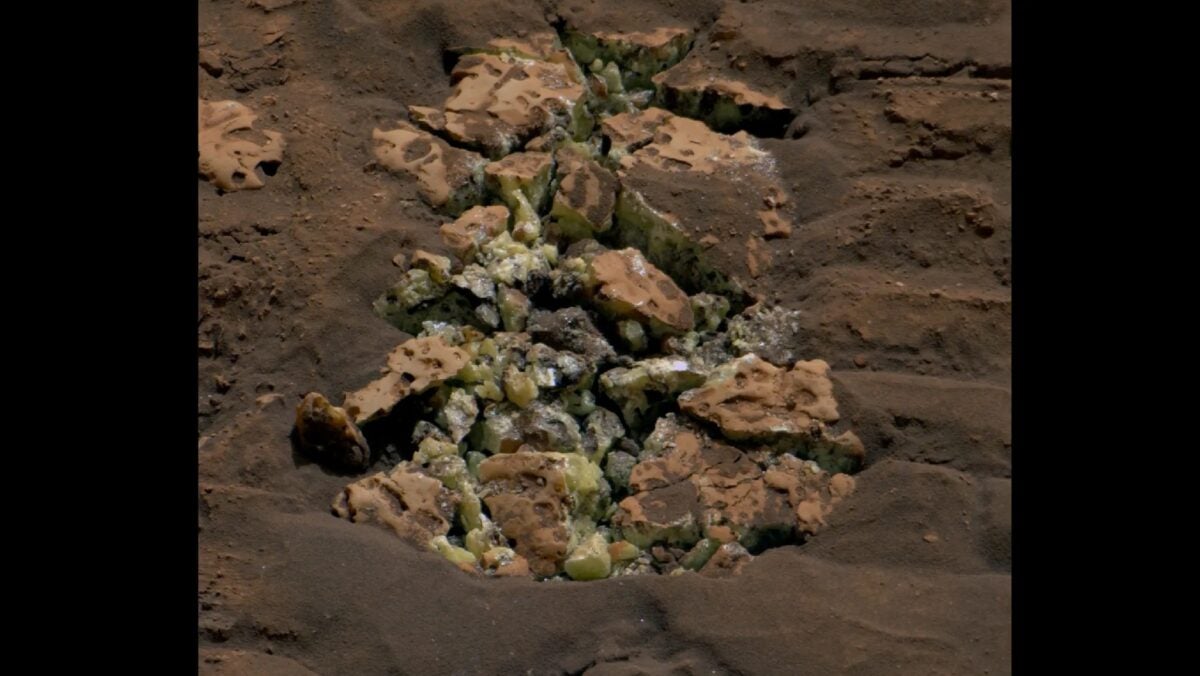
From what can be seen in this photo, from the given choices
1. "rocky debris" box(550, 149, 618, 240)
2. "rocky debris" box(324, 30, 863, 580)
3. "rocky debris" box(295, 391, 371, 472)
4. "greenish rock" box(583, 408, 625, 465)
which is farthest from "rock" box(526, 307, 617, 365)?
"rocky debris" box(295, 391, 371, 472)

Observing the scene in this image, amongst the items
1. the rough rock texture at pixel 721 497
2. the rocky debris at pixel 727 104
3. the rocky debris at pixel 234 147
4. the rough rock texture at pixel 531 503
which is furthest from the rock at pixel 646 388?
the rocky debris at pixel 234 147

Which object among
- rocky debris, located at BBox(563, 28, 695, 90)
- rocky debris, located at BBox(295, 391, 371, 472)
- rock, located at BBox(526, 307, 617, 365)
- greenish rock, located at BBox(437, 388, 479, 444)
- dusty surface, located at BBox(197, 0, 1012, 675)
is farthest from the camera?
rocky debris, located at BBox(563, 28, 695, 90)

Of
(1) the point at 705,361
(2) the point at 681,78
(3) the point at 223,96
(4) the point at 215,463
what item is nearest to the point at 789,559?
(1) the point at 705,361

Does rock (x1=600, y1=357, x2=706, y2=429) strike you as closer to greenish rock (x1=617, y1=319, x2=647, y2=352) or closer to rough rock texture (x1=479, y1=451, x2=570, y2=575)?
greenish rock (x1=617, y1=319, x2=647, y2=352)

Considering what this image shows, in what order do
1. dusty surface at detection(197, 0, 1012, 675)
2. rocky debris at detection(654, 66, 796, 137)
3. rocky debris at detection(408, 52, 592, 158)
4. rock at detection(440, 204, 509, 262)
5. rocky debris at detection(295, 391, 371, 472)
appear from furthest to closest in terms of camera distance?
1. rocky debris at detection(654, 66, 796, 137)
2. rocky debris at detection(408, 52, 592, 158)
3. rock at detection(440, 204, 509, 262)
4. rocky debris at detection(295, 391, 371, 472)
5. dusty surface at detection(197, 0, 1012, 675)

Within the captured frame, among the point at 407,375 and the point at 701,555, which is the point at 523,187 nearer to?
the point at 407,375

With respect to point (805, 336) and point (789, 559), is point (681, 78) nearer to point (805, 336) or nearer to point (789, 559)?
point (805, 336)

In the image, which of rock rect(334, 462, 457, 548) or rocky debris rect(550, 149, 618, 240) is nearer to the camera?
rock rect(334, 462, 457, 548)

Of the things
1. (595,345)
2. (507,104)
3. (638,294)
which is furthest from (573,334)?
(507,104)
